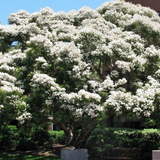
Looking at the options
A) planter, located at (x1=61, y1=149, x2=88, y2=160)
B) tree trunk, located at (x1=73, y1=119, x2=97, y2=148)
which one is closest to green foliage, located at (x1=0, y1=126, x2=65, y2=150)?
tree trunk, located at (x1=73, y1=119, x2=97, y2=148)

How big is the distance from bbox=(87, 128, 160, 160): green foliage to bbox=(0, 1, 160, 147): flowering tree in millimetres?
1388

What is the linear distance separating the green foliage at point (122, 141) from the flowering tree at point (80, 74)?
4.55 ft

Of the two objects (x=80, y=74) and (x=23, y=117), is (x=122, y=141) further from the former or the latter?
(x=23, y=117)

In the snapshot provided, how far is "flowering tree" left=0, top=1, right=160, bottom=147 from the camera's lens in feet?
32.4

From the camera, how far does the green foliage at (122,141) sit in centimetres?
1352

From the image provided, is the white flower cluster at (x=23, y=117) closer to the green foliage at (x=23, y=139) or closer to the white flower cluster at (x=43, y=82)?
the white flower cluster at (x=43, y=82)

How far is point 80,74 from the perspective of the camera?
11008mm

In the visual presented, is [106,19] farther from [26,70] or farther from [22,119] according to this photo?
[22,119]

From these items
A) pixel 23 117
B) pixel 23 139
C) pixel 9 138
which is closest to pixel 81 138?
pixel 23 117

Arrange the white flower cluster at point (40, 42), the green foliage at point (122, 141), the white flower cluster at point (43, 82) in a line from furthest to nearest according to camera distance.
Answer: the green foliage at point (122, 141) < the white flower cluster at point (40, 42) < the white flower cluster at point (43, 82)

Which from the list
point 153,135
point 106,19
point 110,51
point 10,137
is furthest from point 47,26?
point 153,135

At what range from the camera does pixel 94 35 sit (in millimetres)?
11969

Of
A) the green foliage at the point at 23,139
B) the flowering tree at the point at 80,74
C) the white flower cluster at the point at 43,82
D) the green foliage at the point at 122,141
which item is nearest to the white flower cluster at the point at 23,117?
the flowering tree at the point at 80,74

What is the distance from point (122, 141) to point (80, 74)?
19.8 feet
